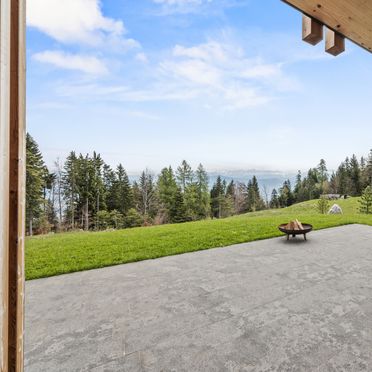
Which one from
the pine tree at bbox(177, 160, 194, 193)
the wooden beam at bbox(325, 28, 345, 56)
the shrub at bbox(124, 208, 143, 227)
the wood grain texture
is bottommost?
the shrub at bbox(124, 208, 143, 227)

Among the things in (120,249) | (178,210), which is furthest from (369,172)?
(120,249)

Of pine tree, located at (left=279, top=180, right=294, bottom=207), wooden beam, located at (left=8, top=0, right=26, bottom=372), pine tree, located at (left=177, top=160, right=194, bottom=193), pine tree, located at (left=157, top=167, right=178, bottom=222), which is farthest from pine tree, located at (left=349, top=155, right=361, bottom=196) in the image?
wooden beam, located at (left=8, top=0, right=26, bottom=372)

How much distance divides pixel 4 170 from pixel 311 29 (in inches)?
65.4

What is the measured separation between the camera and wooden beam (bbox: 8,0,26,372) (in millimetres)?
560

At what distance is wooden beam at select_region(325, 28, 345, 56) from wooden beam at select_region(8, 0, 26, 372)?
1613 mm

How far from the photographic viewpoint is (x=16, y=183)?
570 mm

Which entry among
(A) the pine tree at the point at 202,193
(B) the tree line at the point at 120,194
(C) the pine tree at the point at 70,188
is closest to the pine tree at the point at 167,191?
(B) the tree line at the point at 120,194

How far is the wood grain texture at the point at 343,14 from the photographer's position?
125 cm

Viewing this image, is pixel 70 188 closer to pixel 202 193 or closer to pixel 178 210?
pixel 178 210

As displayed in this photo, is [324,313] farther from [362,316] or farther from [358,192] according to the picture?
[358,192]

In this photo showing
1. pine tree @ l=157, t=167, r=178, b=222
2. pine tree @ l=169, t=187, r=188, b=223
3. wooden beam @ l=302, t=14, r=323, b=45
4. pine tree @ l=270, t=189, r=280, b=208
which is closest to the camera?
wooden beam @ l=302, t=14, r=323, b=45

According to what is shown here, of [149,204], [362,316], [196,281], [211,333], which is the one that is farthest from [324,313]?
[149,204]

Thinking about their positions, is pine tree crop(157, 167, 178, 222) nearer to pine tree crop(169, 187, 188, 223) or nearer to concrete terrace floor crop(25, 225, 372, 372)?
pine tree crop(169, 187, 188, 223)

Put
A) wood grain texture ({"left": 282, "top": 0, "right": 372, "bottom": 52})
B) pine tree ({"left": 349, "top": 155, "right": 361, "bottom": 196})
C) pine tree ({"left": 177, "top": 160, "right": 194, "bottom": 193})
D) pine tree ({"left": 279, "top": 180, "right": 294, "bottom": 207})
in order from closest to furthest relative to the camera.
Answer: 1. wood grain texture ({"left": 282, "top": 0, "right": 372, "bottom": 52})
2. pine tree ({"left": 177, "top": 160, "right": 194, "bottom": 193})
3. pine tree ({"left": 349, "top": 155, "right": 361, "bottom": 196})
4. pine tree ({"left": 279, "top": 180, "right": 294, "bottom": 207})
